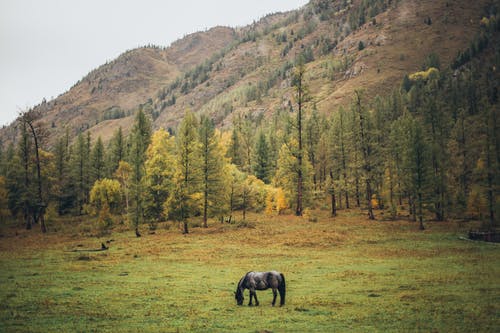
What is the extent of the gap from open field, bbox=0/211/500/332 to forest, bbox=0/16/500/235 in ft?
26.8

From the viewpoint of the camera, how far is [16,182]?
6331cm

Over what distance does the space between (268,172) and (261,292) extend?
64.3 m

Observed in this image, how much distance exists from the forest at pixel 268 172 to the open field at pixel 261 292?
8.16 meters

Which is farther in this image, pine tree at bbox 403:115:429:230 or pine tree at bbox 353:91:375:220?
pine tree at bbox 353:91:375:220

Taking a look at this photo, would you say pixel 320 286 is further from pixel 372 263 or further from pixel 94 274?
pixel 94 274

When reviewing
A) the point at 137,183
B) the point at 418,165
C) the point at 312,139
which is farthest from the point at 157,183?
the point at 418,165

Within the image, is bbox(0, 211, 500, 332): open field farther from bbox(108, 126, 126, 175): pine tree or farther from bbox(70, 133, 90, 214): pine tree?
bbox(108, 126, 126, 175): pine tree

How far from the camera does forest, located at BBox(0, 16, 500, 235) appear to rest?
46656 mm

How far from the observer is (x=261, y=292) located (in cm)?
2041

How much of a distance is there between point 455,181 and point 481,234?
1366 inches

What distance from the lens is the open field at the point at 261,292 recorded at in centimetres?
1334

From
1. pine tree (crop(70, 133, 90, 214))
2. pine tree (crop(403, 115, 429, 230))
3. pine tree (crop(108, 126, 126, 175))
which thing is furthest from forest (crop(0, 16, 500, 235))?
pine tree (crop(108, 126, 126, 175))

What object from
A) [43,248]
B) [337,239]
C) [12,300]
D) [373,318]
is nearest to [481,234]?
[337,239]

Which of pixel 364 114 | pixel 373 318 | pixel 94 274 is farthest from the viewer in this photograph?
pixel 364 114
